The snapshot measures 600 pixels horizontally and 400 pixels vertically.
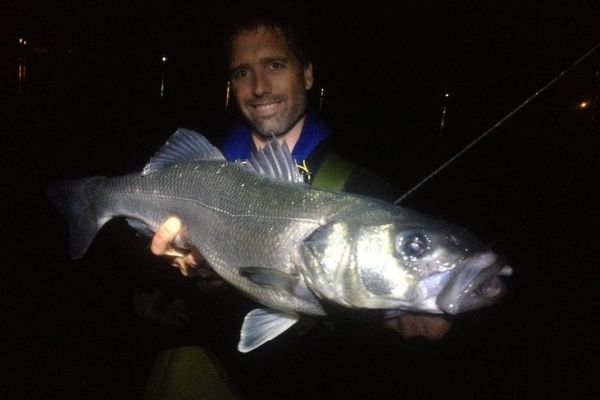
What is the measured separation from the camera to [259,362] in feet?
7.83

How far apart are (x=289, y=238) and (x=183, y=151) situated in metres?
0.90

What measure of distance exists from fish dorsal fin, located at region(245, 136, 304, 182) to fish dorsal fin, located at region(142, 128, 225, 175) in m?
0.31

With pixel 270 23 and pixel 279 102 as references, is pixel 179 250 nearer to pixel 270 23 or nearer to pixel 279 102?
pixel 279 102

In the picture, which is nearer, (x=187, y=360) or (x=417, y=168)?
(x=187, y=360)

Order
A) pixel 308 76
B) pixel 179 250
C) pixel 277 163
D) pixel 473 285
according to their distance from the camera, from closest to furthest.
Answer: pixel 473 285 → pixel 277 163 → pixel 179 250 → pixel 308 76

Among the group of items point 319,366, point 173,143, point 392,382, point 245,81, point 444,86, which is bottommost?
point 392,382

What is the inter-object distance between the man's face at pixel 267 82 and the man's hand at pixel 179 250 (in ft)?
3.23

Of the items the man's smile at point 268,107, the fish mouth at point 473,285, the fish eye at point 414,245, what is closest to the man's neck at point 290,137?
the man's smile at point 268,107

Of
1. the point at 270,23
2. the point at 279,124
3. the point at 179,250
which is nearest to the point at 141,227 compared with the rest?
the point at 179,250

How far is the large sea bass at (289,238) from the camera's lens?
132 centimetres

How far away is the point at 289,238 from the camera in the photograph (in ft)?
5.29

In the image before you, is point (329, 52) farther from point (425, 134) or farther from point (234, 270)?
point (234, 270)

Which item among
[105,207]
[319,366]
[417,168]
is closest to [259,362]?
[319,366]

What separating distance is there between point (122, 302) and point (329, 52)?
78.6 ft
